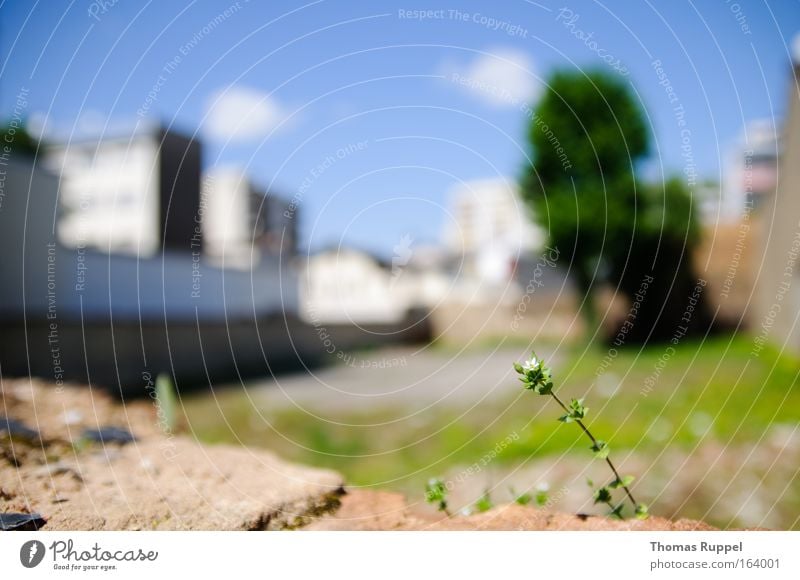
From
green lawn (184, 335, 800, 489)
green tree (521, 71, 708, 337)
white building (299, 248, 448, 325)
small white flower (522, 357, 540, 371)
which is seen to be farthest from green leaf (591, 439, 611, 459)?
white building (299, 248, 448, 325)

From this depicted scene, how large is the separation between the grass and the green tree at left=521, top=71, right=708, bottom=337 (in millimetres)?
4450

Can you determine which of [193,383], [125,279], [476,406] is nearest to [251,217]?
[125,279]

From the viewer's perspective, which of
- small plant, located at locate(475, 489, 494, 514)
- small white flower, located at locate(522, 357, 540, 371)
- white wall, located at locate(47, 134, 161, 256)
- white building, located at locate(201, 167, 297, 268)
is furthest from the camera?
white building, located at locate(201, 167, 297, 268)

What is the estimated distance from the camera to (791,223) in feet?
34.9

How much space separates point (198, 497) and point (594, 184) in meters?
13.9

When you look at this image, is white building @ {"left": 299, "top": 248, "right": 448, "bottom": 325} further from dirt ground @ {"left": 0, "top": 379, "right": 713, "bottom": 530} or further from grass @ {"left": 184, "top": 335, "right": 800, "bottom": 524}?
dirt ground @ {"left": 0, "top": 379, "right": 713, "bottom": 530}

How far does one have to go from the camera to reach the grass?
6754 mm

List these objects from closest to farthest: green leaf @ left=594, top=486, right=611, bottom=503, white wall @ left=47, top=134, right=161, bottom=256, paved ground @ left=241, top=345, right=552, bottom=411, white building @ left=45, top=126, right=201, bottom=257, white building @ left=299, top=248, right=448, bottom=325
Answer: green leaf @ left=594, top=486, right=611, bottom=503 < paved ground @ left=241, top=345, right=552, bottom=411 < white building @ left=45, top=126, right=201, bottom=257 < white wall @ left=47, top=134, right=161, bottom=256 < white building @ left=299, top=248, right=448, bottom=325

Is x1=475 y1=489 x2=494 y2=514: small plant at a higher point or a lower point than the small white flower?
lower

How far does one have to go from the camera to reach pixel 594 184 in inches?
600

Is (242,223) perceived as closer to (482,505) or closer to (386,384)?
(386,384)

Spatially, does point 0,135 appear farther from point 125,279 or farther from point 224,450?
point 125,279

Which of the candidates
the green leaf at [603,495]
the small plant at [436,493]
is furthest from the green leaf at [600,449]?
the small plant at [436,493]
